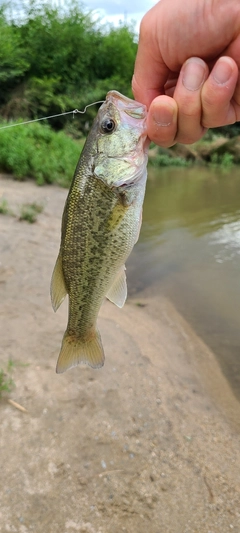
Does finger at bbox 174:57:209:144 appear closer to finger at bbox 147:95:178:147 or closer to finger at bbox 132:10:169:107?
finger at bbox 147:95:178:147

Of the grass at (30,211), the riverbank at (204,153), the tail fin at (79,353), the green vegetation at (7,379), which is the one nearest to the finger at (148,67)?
the tail fin at (79,353)

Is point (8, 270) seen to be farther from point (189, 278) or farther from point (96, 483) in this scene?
point (96, 483)

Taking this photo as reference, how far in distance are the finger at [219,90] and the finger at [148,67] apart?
1.31 ft

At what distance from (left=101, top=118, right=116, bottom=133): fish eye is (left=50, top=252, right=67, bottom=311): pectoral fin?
68 cm

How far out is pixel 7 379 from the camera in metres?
3.54

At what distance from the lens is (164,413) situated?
146 inches

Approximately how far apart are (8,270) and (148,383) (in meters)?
2.83

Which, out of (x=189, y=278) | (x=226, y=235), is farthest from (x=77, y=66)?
(x=189, y=278)

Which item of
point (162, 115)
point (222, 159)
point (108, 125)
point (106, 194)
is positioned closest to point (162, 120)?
point (162, 115)

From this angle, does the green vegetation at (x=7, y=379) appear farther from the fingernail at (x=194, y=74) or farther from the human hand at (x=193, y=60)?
the fingernail at (x=194, y=74)

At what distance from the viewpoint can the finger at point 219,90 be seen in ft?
5.60

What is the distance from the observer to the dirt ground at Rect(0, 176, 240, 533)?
2691 millimetres

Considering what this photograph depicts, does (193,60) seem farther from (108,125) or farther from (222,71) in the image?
(108,125)

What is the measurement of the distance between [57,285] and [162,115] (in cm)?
101
